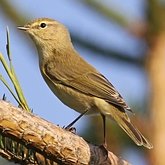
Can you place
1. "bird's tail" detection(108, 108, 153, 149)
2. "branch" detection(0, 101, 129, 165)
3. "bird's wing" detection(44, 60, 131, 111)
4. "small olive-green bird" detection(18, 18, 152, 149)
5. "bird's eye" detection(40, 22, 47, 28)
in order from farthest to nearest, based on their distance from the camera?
Result: "bird's eye" detection(40, 22, 47, 28)
"bird's wing" detection(44, 60, 131, 111)
"small olive-green bird" detection(18, 18, 152, 149)
"bird's tail" detection(108, 108, 153, 149)
"branch" detection(0, 101, 129, 165)

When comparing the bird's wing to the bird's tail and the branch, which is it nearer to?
the bird's tail

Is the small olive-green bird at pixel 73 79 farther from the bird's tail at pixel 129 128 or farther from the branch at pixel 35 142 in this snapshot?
the branch at pixel 35 142

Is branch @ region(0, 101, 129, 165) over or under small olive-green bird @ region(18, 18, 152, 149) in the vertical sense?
over

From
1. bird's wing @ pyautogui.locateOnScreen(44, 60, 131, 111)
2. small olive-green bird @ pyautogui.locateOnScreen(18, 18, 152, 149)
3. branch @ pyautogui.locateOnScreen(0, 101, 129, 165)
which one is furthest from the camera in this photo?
bird's wing @ pyautogui.locateOnScreen(44, 60, 131, 111)

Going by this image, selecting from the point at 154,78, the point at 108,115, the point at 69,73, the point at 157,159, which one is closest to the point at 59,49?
the point at 69,73

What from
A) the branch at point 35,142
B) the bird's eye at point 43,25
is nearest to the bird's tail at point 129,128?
the branch at point 35,142

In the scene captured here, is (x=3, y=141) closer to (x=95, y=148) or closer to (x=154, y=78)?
(x=95, y=148)

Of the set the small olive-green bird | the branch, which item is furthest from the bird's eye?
the branch
